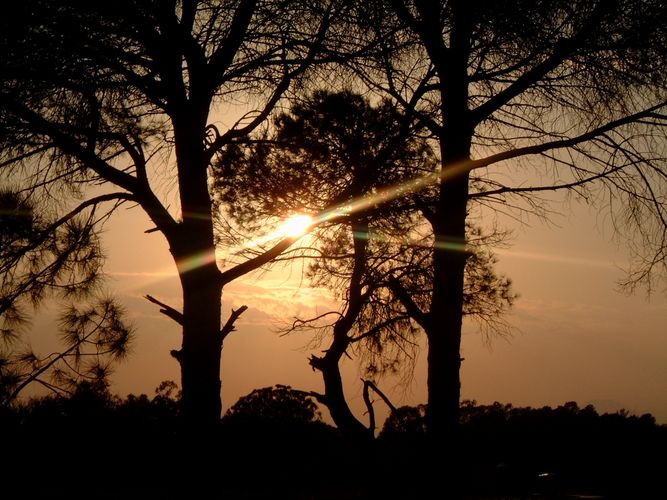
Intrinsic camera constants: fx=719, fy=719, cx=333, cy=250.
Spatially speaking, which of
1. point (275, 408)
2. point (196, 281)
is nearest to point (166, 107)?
point (196, 281)

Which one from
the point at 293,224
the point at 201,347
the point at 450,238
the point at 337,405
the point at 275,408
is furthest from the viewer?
the point at 275,408

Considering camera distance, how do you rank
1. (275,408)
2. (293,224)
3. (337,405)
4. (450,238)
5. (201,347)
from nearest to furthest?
(201,347)
(450,238)
(293,224)
(337,405)
(275,408)

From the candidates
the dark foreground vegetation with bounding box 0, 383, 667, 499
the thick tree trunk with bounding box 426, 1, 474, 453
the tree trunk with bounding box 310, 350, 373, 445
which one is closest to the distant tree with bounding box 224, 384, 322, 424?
the dark foreground vegetation with bounding box 0, 383, 667, 499

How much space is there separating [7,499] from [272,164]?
336 centimetres

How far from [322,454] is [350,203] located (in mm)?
4501

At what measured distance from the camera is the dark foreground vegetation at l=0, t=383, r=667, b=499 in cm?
655

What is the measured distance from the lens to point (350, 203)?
5047mm

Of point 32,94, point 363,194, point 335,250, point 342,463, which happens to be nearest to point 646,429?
point 342,463

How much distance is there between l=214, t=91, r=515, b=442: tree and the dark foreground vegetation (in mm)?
872

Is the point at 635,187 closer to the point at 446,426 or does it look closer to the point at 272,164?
the point at 446,426

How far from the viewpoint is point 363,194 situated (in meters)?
5.20

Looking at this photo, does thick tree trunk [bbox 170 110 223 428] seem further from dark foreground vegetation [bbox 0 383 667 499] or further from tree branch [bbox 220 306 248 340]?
dark foreground vegetation [bbox 0 383 667 499]

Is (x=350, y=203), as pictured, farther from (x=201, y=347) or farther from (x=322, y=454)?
(x=322, y=454)

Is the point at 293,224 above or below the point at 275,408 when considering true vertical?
above
